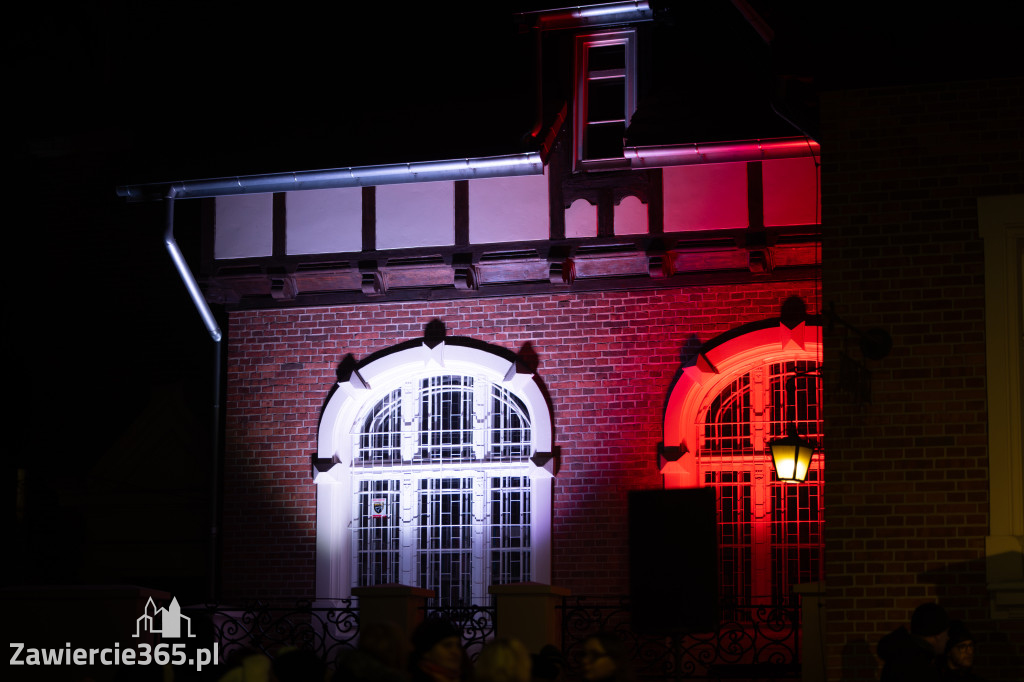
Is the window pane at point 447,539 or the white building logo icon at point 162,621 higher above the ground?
the window pane at point 447,539

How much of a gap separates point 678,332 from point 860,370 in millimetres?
4793

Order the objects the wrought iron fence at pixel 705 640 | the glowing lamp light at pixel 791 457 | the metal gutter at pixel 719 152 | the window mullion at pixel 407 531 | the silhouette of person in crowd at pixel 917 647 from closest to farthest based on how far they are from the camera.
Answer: the silhouette of person in crowd at pixel 917 647
the glowing lamp light at pixel 791 457
the wrought iron fence at pixel 705 640
the metal gutter at pixel 719 152
the window mullion at pixel 407 531

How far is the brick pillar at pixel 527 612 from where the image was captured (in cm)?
1062

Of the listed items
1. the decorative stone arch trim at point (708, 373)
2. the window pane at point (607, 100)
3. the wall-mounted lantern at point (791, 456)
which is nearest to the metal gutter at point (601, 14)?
the window pane at point (607, 100)

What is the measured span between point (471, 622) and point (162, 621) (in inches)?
113

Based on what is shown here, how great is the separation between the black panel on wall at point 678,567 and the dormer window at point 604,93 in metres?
4.78

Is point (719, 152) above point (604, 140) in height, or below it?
below

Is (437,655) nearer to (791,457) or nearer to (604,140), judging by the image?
(791,457)

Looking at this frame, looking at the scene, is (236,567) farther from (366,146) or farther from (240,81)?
(240,81)

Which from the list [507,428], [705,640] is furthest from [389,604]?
[507,428]

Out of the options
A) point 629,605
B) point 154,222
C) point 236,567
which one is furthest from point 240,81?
point 629,605

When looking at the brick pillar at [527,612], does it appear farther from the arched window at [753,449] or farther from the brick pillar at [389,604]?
the arched window at [753,449]

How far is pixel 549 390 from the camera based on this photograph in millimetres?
13391

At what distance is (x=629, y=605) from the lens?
12.3 m
